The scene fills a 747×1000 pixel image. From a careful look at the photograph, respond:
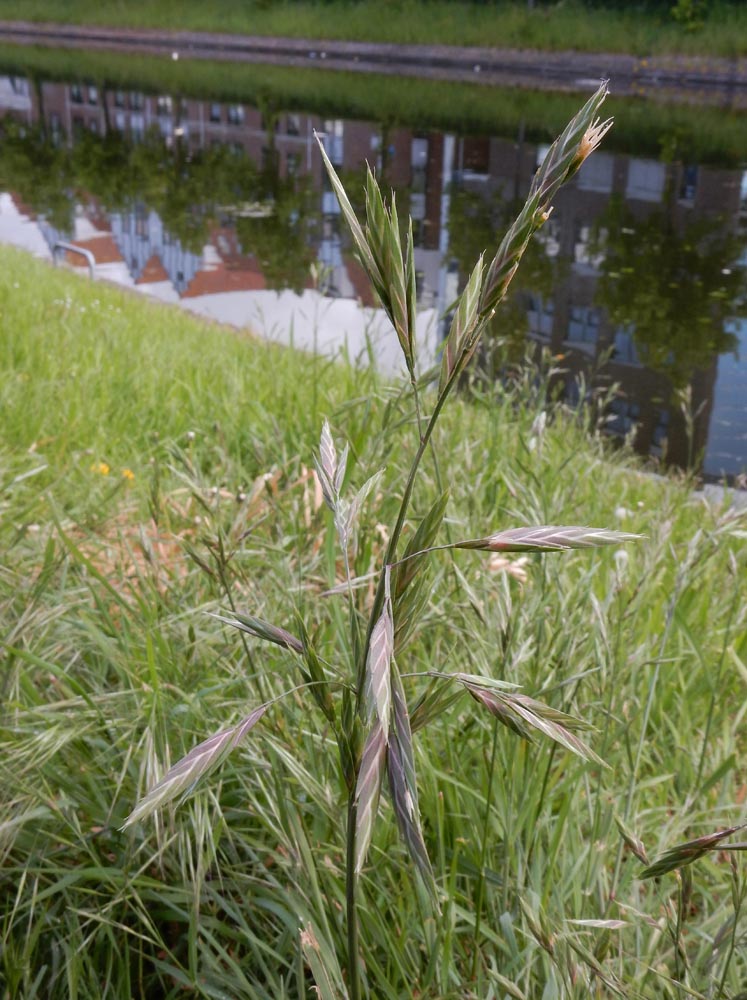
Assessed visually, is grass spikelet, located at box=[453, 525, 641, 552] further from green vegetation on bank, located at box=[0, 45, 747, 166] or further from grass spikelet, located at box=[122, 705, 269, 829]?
green vegetation on bank, located at box=[0, 45, 747, 166]

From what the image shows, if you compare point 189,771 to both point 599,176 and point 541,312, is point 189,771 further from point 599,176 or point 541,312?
point 599,176

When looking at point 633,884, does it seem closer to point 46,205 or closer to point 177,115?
point 46,205

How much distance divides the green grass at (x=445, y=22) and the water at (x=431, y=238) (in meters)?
8.62

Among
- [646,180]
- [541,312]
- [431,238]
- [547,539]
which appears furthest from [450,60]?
[547,539]

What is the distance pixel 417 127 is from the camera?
21.3 metres

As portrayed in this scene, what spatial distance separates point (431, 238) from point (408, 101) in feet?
47.5

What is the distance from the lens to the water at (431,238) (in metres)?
7.16

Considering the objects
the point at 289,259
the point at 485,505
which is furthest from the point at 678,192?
the point at 485,505

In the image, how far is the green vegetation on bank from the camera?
65.3 feet

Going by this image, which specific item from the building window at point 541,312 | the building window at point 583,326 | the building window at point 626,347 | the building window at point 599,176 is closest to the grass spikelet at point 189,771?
the building window at point 626,347

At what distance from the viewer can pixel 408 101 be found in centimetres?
2561

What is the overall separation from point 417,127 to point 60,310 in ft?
57.5

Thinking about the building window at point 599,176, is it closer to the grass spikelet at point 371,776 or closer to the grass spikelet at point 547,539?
the grass spikelet at point 547,539

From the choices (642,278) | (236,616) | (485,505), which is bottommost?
(642,278)
